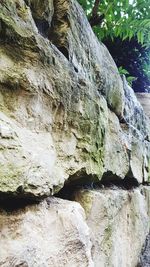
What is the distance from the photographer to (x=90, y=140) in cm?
115

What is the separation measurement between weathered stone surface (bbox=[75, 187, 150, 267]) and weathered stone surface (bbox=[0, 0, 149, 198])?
120mm

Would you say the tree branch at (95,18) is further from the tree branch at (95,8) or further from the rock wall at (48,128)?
the rock wall at (48,128)

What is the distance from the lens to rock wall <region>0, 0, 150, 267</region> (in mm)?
692

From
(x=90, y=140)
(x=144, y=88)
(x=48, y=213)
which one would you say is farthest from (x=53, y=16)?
(x=144, y=88)

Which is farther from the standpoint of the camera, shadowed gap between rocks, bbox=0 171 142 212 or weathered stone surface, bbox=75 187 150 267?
weathered stone surface, bbox=75 187 150 267

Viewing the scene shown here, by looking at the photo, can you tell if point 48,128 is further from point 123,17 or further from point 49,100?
point 123,17

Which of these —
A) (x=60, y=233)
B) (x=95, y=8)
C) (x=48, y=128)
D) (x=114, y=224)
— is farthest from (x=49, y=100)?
(x=95, y=8)

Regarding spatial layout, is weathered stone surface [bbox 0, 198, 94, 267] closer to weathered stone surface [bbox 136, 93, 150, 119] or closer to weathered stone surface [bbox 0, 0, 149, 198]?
weathered stone surface [bbox 0, 0, 149, 198]

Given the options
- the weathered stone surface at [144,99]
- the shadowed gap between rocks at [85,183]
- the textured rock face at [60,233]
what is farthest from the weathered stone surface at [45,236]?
the weathered stone surface at [144,99]

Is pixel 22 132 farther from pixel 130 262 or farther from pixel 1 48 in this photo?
pixel 130 262

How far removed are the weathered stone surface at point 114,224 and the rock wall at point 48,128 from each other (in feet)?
0.07

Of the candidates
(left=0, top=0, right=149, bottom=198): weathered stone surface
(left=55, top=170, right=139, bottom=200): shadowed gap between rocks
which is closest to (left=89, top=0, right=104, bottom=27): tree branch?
(left=0, top=0, right=149, bottom=198): weathered stone surface

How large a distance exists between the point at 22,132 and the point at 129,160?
1174mm

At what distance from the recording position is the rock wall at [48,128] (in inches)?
27.3
